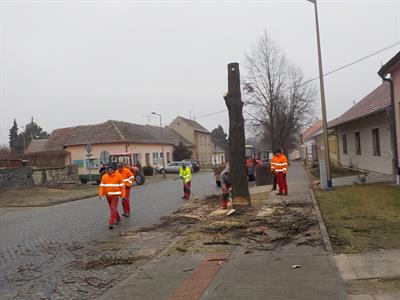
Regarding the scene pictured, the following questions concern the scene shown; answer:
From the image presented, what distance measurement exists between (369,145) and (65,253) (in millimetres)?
18890

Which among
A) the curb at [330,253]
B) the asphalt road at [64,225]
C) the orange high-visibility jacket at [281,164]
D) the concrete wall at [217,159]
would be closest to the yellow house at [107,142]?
the concrete wall at [217,159]

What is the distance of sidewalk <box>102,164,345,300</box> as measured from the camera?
580cm

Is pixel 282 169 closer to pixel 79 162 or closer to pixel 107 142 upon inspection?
pixel 107 142

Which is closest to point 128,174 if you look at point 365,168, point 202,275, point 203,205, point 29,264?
point 203,205

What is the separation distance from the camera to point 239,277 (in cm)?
656

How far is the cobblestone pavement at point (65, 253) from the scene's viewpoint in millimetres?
6977

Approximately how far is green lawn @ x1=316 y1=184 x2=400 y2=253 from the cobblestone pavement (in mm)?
3463

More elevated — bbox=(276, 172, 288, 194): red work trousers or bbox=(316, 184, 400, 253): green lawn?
bbox=(276, 172, 288, 194): red work trousers

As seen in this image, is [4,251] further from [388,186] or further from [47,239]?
[388,186]

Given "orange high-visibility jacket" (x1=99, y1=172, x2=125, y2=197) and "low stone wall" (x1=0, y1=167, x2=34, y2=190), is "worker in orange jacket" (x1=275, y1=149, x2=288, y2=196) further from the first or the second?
"low stone wall" (x1=0, y1=167, x2=34, y2=190)

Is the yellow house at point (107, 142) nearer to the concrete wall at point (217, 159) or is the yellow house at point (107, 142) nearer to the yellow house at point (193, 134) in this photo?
the yellow house at point (193, 134)

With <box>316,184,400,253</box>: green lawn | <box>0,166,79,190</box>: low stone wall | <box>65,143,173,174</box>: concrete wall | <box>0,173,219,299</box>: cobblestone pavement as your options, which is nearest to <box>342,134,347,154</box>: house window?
<box>316,184,400,253</box>: green lawn

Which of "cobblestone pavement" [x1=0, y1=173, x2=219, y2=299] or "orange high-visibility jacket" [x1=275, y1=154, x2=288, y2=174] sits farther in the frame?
"orange high-visibility jacket" [x1=275, y1=154, x2=288, y2=174]

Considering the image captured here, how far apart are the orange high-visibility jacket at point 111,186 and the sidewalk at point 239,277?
4.43 meters
